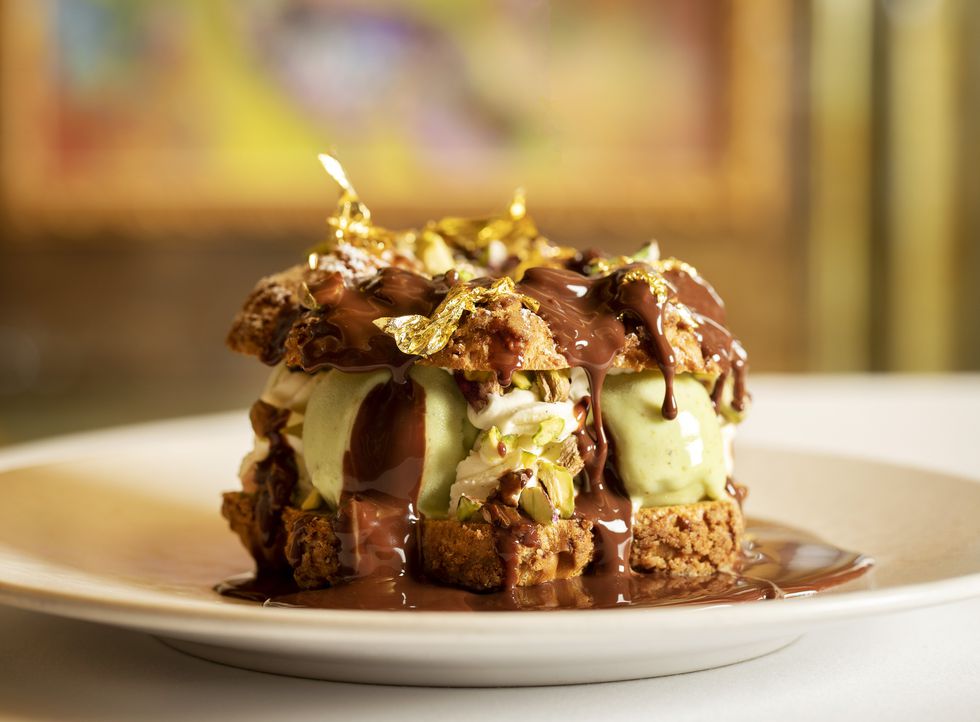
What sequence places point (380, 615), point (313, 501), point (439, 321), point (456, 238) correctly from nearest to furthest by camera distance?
point (380, 615) → point (439, 321) → point (313, 501) → point (456, 238)

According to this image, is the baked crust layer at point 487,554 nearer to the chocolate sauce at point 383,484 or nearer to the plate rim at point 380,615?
the chocolate sauce at point 383,484

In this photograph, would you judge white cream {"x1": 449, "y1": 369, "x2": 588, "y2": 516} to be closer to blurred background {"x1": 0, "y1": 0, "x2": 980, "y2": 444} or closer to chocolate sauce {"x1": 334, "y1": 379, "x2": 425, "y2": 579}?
chocolate sauce {"x1": 334, "y1": 379, "x2": 425, "y2": 579}

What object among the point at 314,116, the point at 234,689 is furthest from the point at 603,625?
the point at 314,116

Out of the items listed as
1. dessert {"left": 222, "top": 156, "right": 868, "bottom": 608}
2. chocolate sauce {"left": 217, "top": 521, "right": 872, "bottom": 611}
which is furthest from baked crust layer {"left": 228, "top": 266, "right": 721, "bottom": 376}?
chocolate sauce {"left": 217, "top": 521, "right": 872, "bottom": 611}

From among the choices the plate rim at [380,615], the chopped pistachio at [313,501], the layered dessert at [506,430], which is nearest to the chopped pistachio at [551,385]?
the layered dessert at [506,430]

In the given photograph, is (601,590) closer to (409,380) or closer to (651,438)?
(651,438)

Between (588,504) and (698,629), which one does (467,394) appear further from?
(698,629)

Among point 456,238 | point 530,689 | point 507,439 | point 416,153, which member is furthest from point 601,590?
point 416,153
